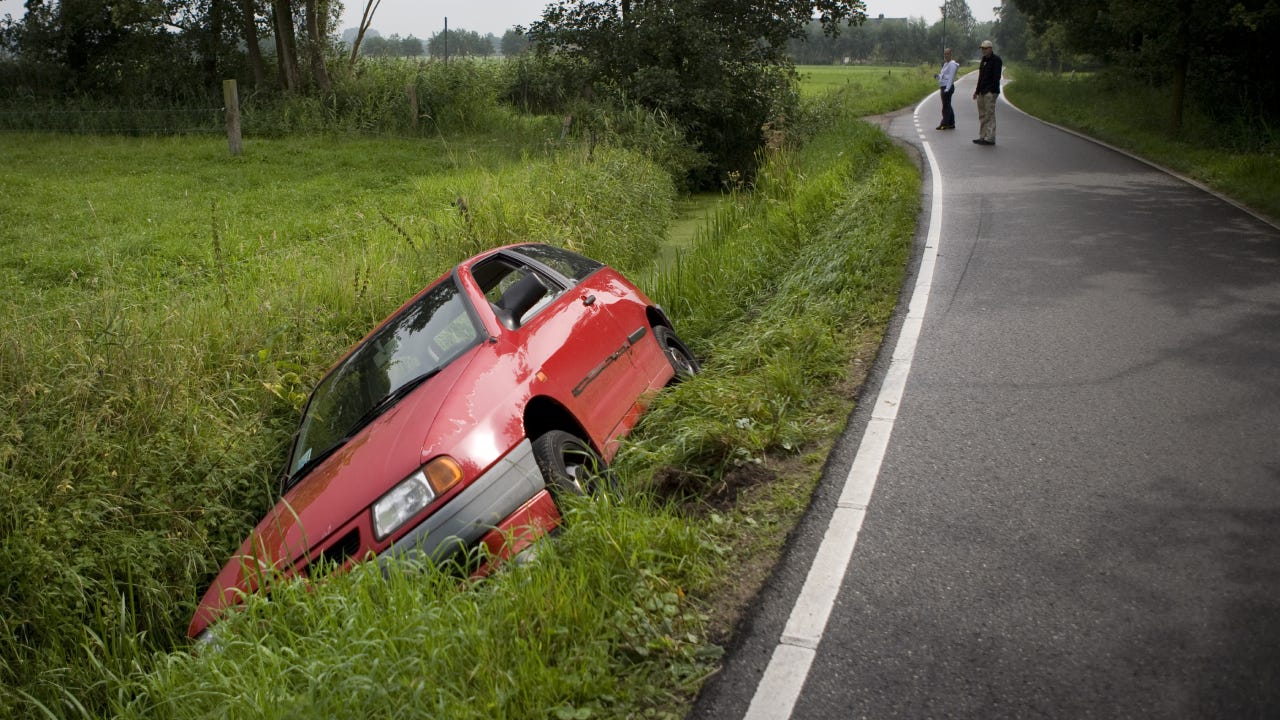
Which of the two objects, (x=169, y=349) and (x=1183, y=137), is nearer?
(x=169, y=349)

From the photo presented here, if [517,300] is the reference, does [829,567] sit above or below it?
below

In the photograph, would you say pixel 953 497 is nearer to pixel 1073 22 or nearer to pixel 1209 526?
pixel 1209 526

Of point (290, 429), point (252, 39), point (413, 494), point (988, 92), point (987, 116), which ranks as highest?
point (252, 39)

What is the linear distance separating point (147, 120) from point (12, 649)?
76.7 feet

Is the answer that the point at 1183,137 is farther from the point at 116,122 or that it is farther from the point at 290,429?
the point at 116,122

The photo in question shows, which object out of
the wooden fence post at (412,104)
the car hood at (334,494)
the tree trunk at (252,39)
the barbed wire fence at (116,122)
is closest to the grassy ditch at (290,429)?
the car hood at (334,494)

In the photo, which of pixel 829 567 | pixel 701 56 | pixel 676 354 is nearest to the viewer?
pixel 829 567

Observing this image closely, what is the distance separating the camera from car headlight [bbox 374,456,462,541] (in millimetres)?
4332

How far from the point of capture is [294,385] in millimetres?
7609

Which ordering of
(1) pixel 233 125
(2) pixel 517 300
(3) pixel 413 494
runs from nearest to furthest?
1. (3) pixel 413 494
2. (2) pixel 517 300
3. (1) pixel 233 125

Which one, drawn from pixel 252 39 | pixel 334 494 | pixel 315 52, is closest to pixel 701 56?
pixel 315 52

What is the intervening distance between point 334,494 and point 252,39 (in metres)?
27.6

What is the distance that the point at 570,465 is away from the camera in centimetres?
495

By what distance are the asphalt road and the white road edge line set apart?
2 cm
